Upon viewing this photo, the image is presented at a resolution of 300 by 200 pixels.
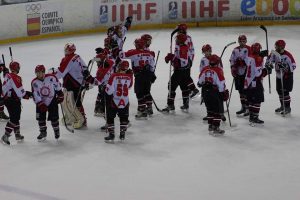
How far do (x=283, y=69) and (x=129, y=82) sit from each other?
2.47m

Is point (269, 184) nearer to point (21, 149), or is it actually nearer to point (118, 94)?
point (118, 94)

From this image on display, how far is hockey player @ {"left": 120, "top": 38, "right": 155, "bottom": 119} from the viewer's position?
10.0 metres

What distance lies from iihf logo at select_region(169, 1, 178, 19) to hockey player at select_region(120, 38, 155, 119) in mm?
7010

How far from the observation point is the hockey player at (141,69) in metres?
10.0

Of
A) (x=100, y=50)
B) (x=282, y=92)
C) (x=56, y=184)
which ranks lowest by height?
(x=56, y=184)

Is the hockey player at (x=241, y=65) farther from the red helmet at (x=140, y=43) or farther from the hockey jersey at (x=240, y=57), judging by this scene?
the red helmet at (x=140, y=43)

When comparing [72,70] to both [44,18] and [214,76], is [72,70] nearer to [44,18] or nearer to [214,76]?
[214,76]

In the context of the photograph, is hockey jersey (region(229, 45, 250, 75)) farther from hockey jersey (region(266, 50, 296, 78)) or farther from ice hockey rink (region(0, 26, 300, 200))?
ice hockey rink (region(0, 26, 300, 200))

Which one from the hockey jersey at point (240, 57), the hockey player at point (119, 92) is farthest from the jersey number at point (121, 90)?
the hockey jersey at point (240, 57)

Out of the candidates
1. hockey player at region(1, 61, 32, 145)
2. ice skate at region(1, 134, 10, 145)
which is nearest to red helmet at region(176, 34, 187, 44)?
hockey player at region(1, 61, 32, 145)

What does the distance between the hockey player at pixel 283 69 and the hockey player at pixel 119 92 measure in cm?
227

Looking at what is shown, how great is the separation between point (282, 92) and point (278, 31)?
628cm

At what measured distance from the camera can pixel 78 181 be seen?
775cm

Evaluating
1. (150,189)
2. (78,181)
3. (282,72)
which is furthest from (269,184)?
(282,72)
